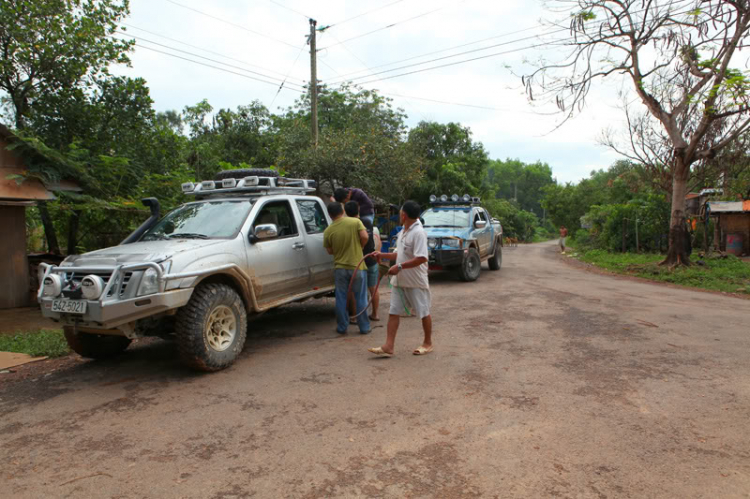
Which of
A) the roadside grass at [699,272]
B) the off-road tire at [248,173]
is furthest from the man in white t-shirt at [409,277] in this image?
the roadside grass at [699,272]

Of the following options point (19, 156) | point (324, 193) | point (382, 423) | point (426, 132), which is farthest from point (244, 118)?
point (382, 423)

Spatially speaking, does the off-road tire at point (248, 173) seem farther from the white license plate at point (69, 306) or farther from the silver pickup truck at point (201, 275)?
the white license plate at point (69, 306)

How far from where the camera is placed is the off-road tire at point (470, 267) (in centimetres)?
1155

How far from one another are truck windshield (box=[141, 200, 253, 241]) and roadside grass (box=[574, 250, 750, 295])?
447 inches

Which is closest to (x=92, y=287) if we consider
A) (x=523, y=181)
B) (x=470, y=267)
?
(x=470, y=267)

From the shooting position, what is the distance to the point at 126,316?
449cm

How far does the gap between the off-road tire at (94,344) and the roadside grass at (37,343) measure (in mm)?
643

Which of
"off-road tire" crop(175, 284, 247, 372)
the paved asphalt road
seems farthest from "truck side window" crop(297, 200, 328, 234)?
"off-road tire" crop(175, 284, 247, 372)

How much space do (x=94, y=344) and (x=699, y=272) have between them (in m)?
14.3

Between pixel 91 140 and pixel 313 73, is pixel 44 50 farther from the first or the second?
pixel 313 73

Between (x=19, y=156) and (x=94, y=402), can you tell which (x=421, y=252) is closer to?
(x=94, y=402)

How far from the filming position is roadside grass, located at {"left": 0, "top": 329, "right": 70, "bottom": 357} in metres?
5.99

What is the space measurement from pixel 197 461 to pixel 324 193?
14.6 metres

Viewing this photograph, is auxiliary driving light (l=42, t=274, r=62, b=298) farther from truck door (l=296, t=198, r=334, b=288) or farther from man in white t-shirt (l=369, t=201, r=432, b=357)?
man in white t-shirt (l=369, t=201, r=432, b=357)
